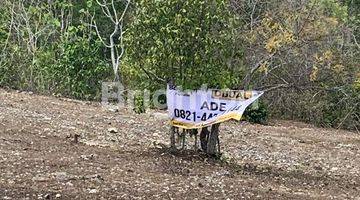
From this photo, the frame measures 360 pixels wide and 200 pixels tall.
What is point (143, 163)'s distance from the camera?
7039mm

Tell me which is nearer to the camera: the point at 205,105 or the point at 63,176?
the point at 63,176

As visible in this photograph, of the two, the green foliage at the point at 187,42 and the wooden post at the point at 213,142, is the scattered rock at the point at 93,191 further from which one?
the wooden post at the point at 213,142

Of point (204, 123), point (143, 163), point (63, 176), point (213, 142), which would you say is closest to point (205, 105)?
point (204, 123)

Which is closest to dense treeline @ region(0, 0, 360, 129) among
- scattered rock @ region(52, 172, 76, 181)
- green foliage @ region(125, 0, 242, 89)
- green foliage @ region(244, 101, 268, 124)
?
green foliage @ region(125, 0, 242, 89)

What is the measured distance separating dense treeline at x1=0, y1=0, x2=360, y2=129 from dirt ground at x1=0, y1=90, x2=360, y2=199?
100cm

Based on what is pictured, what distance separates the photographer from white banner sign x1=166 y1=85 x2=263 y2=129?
7293 millimetres

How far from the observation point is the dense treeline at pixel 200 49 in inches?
284

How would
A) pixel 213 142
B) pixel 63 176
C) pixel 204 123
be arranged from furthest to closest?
pixel 213 142 → pixel 204 123 → pixel 63 176

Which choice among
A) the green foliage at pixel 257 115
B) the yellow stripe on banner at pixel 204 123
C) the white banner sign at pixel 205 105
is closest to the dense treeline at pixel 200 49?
the white banner sign at pixel 205 105

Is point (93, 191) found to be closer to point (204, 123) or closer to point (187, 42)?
point (204, 123)

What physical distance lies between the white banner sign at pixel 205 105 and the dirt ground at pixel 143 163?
1.51ft

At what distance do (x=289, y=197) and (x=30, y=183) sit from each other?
2478 millimetres

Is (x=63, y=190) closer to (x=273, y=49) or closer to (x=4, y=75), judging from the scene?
(x=273, y=49)

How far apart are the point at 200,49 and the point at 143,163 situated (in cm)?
149
